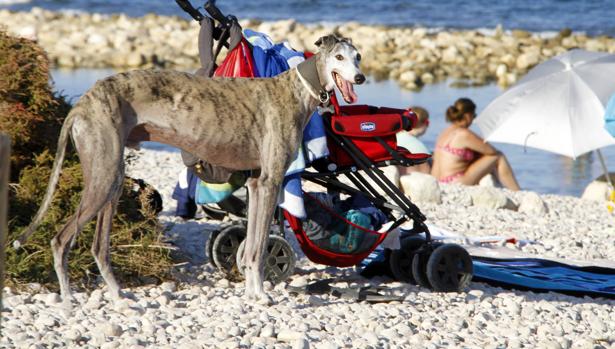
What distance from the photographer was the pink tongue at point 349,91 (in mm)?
5973

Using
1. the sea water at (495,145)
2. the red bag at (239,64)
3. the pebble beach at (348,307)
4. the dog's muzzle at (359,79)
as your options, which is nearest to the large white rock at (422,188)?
the pebble beach at (348,307)

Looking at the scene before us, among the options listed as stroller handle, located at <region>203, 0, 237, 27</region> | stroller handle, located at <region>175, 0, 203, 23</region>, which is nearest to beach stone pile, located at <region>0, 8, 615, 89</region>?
stroller handle, located at <region>175, 0, 203, 23</region>

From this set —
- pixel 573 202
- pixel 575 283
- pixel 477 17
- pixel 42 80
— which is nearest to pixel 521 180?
pixel 573 202

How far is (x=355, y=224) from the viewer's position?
7.07 meters

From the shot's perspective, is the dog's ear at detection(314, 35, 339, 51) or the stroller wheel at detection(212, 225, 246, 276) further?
the stroller wheel at detection(212, 225, 246, 276)

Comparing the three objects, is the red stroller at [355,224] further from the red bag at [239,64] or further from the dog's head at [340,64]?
the dog's head at [340,64]

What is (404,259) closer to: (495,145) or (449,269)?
(449,269)

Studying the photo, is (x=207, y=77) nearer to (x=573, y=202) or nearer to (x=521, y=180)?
(x=573, y=202)

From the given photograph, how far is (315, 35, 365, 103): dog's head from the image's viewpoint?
19.6 ft

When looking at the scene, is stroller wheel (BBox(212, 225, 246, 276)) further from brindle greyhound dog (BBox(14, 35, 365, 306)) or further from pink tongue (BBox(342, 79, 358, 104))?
pink tongue (BBox(342, 79, 358, 104))

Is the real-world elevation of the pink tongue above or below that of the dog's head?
below

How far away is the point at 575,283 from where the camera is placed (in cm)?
791

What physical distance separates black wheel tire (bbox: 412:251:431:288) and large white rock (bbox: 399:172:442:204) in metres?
3.93

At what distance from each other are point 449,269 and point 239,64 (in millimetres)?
1890
